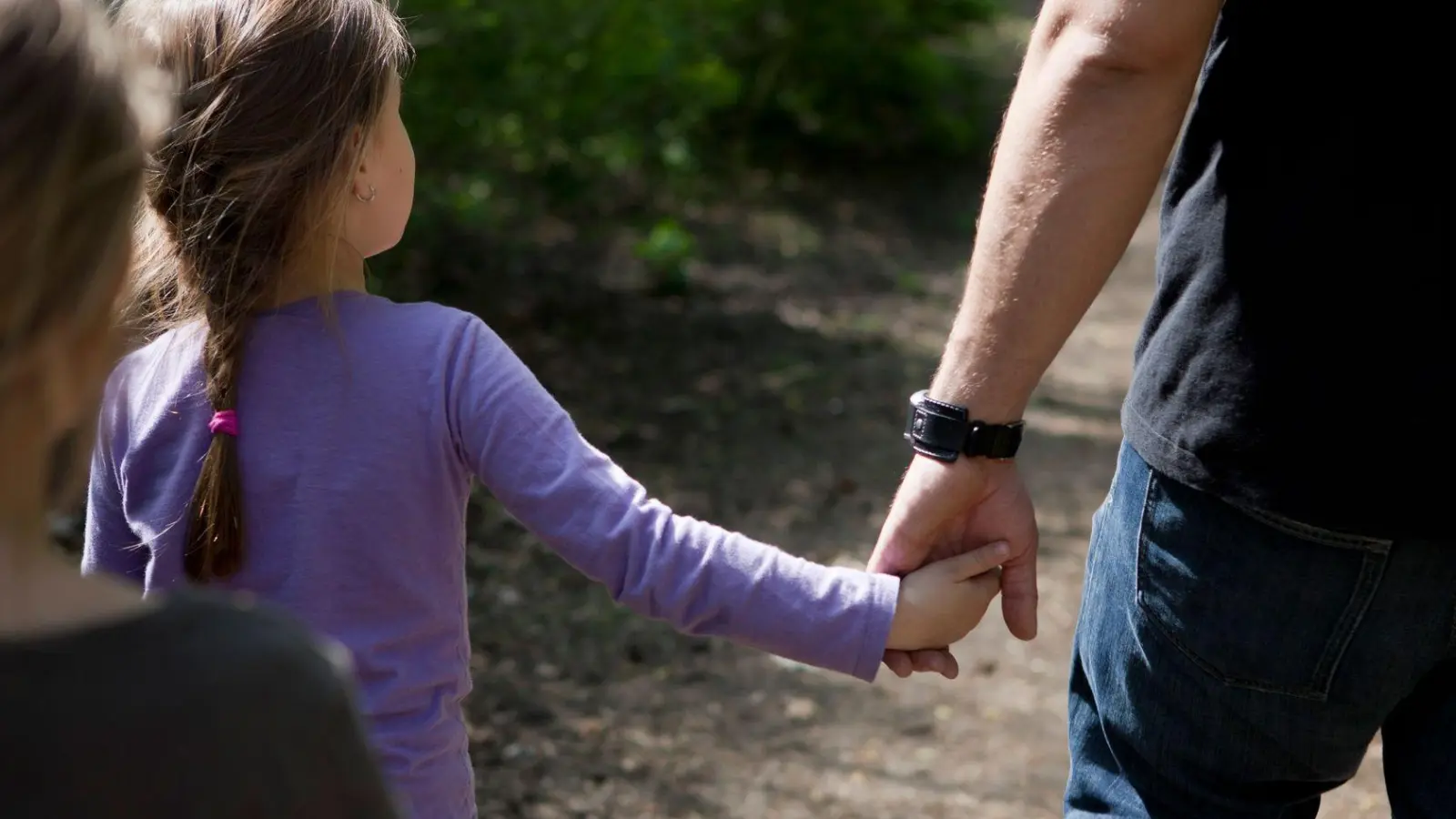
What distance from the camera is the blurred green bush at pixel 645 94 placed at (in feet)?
18.2

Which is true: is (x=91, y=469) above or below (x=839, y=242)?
above

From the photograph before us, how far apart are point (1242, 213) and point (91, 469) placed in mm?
1303

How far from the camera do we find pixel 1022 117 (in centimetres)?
200

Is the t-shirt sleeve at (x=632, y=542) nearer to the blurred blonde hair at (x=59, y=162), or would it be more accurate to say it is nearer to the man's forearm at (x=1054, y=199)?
the man's forearm at (x=1054, y=199)

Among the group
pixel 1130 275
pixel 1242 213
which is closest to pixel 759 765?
pixel 1242 213

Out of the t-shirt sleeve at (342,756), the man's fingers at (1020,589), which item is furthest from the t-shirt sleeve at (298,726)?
the man's fingers at (1020,589)

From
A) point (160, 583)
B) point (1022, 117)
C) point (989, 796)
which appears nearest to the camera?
point (160, 583)

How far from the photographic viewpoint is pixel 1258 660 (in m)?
1.73

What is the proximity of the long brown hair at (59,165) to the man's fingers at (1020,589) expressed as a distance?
1.36m

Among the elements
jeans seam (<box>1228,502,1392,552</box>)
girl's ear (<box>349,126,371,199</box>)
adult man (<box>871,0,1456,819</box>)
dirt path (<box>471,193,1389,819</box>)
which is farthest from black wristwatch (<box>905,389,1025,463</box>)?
dirt path (<box>471,193,1389,819</box>)

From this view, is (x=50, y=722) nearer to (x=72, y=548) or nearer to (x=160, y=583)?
(x=160, y=583)

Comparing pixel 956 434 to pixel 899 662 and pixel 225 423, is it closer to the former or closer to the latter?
pixel 899 662

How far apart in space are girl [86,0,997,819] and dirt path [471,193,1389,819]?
78.8 inches

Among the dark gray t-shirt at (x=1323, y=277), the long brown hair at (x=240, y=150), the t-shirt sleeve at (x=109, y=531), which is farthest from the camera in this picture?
the t-shirt sleeve at (x=109, y=531)
